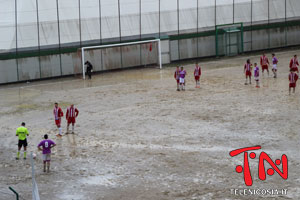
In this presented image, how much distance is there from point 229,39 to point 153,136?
25.8 m

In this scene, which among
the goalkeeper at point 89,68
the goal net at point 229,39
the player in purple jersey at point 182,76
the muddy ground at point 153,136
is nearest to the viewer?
the muddy ground at point 153,136

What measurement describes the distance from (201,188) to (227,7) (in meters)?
32.2

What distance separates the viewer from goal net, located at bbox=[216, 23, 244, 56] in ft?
153

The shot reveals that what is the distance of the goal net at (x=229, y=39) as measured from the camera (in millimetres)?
46500

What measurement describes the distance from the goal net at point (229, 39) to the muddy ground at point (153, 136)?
33.1 ft

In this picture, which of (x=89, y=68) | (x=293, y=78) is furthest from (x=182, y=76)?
(x=89, y=68)

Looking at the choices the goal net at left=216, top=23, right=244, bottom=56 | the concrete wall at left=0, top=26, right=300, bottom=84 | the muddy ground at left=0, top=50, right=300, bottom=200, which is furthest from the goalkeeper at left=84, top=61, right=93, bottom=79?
the goal net at left=216, top=23, right=244, bottom=56

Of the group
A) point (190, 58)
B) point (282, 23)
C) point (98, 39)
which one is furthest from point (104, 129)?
point (282, 23)

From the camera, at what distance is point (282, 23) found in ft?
161

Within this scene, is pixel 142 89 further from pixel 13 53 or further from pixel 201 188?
pixel 201 188

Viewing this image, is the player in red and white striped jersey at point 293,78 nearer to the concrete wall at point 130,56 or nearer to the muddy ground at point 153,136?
the muddy ground at point 153,136

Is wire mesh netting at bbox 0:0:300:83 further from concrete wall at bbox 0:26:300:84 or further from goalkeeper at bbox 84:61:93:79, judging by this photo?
goalkeeper at bbox 84:61:93:79

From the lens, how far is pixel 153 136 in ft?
74.8

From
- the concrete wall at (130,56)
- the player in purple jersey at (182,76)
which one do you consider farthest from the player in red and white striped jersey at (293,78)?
the concrete wall at (130,56)
